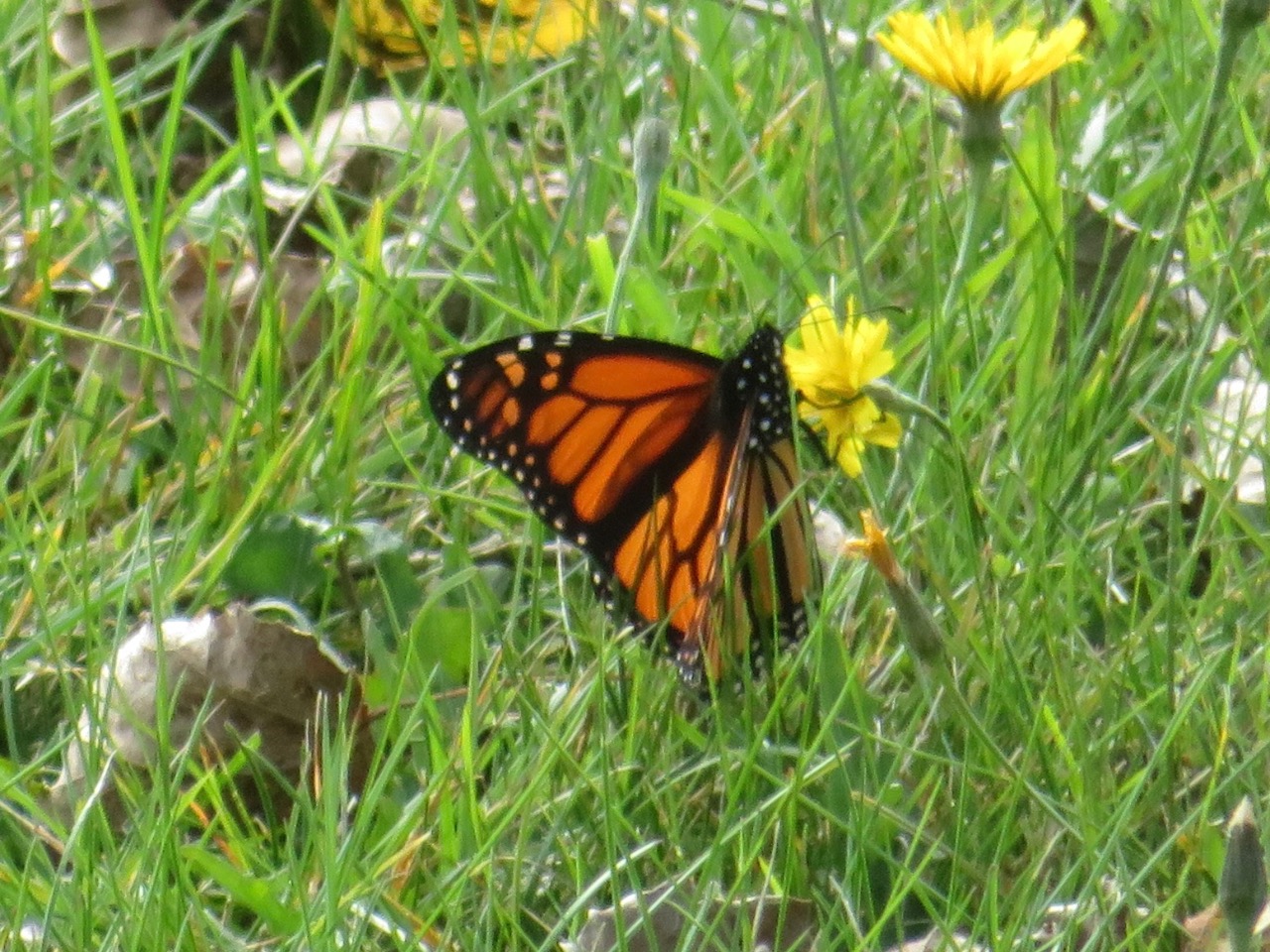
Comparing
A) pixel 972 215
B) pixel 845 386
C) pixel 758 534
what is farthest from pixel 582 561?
pixel 972 215

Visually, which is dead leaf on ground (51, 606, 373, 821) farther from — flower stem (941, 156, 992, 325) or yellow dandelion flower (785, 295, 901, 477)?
flower stem (941, 156, 992, 325)

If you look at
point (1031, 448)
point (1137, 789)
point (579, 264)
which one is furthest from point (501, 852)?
point (579, 264)

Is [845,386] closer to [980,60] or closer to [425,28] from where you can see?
[980,60]

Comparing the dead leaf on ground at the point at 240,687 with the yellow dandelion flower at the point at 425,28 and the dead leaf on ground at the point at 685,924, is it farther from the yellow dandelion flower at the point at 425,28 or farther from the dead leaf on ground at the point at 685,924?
the yellow dandelion flower at the point at 425,28

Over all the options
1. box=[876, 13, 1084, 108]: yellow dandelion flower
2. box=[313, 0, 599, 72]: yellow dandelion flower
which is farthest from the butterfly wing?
box=[313, 0, 599, 72]: yellow dandelion flower

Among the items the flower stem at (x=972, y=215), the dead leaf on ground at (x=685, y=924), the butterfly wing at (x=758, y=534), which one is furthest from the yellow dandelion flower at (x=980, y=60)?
the dead leaf on ground at (x=685, y=924)
